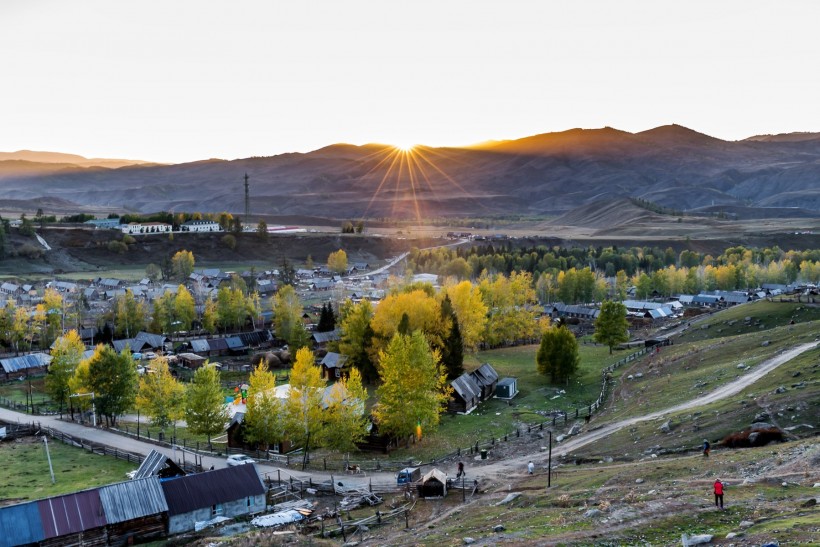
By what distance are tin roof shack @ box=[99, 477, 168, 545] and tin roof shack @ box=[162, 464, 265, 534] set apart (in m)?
0.52

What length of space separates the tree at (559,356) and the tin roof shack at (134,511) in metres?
41.2

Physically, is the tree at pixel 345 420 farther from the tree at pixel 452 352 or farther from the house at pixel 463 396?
the tree at pixel 452 352

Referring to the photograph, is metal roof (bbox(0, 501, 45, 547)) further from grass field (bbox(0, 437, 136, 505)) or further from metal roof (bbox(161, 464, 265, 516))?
grass field (bbox(0, 437, 136, 505))

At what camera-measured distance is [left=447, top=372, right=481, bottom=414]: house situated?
197 ft

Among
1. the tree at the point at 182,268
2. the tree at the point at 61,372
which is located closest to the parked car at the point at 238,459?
the tree at the point at 61,372

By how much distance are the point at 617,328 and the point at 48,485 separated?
59980 millimetres

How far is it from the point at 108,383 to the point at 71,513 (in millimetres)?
25943

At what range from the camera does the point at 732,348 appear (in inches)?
2442

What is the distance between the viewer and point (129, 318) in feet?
324

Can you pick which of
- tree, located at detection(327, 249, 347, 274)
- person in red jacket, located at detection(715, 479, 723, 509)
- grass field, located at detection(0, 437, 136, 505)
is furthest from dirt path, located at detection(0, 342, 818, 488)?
tree, located at detection(327, 249, 347, 274)

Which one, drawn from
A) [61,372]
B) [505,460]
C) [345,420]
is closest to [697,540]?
[505,460]

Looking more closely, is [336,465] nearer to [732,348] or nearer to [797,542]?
[797,542]

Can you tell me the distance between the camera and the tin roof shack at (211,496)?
36875mm

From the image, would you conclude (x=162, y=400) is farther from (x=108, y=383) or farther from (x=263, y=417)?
(x=263, y=417)
